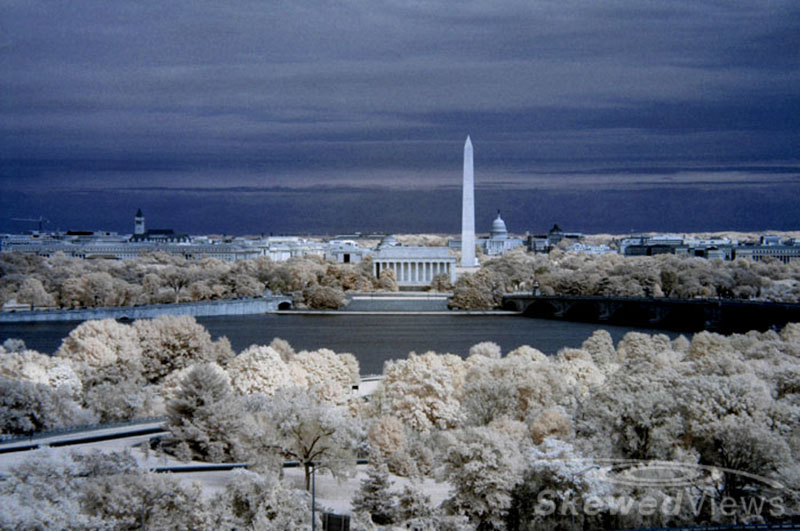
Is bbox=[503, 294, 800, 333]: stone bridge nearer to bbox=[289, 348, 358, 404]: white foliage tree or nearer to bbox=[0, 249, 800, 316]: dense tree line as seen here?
bbox=[0, 249, 800, 316]: dense tree line


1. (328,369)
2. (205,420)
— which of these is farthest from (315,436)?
(328,369)

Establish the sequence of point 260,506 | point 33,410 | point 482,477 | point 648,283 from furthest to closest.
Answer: point 648,283, point 33,410, point 482,477, point 260,506

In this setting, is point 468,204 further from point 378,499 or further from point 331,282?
point 378,499

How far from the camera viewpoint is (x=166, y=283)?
71500 millimetres

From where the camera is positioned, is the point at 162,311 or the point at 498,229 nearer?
the point at 162,311

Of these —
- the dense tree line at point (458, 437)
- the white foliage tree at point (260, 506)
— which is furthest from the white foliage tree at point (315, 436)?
the white foliage tree at point (260, 506)

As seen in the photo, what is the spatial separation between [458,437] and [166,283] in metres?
60.0

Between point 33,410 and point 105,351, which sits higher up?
point 105,351

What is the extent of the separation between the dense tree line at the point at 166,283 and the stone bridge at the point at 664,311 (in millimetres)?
14157

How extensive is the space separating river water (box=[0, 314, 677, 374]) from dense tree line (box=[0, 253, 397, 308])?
8200 mm

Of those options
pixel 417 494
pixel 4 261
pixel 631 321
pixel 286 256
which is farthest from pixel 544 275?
pixel 417 494

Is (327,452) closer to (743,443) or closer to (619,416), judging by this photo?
(619,416)

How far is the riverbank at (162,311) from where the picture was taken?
5509cm

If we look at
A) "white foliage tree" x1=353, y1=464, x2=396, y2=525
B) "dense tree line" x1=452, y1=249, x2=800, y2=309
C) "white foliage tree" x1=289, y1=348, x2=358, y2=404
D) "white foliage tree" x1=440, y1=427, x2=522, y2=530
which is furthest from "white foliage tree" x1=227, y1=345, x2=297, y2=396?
"dense tree line" x1=452, y1=249, x2=800, y2=309
